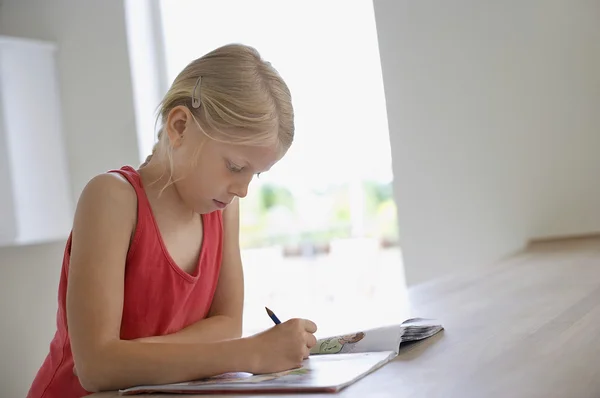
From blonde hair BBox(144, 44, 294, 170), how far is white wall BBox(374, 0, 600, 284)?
59.6 inches

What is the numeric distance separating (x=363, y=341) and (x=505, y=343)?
0.19 metres

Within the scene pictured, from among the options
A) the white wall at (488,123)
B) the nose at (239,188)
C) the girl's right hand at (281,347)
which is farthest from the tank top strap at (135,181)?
the white wall at (488,123)

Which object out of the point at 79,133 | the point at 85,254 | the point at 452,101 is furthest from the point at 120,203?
the point at 79,133

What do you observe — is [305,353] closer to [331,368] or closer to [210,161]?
[331,368]

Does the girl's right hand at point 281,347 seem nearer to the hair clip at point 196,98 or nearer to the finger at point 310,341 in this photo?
the finger at point 310,341

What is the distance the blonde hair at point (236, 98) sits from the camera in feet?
3.84

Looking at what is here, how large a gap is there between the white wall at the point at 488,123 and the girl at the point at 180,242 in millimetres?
1465

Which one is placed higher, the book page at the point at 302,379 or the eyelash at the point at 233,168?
the eyelash at the point at 233,168

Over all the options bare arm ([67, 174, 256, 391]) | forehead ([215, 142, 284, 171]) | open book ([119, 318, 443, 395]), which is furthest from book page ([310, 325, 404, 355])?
forehead ([215, 142, 284, 171])

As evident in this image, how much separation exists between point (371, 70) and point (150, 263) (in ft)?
6.76

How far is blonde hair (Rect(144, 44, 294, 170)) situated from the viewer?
1.17 m

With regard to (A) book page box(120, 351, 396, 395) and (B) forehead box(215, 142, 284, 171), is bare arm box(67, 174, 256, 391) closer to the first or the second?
(A) book page box(120, 351, 396, 395)

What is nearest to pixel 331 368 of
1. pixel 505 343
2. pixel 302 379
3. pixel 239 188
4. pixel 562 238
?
pixel 302 379

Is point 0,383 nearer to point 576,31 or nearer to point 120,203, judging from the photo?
point 120,203
